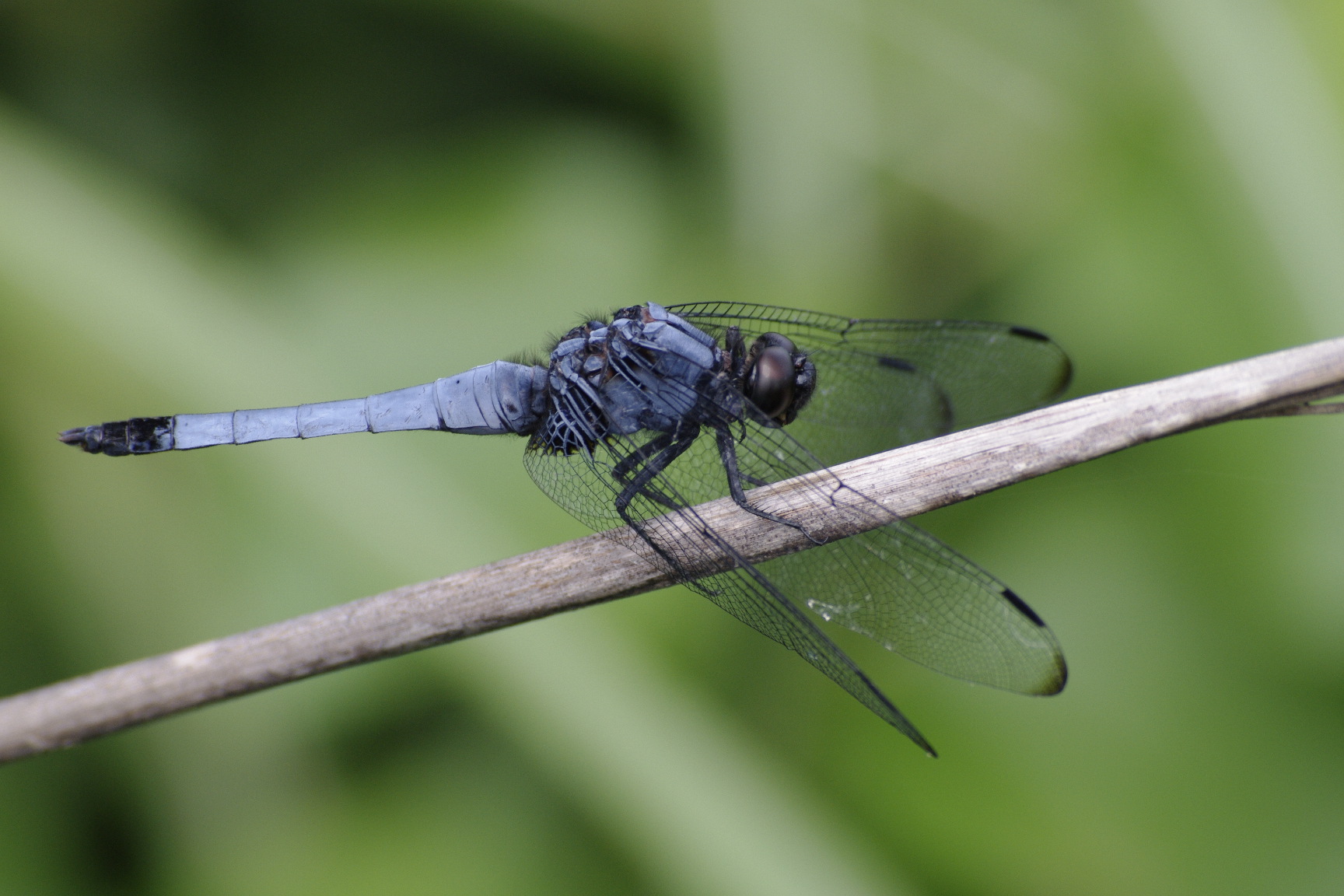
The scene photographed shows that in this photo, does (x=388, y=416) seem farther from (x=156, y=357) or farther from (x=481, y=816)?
(x=481, y=816)

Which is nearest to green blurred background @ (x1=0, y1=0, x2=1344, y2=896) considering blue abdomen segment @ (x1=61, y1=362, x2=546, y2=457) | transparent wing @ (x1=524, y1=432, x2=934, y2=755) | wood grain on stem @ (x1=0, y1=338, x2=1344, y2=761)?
blue abdomen segment @ (x1=61, y1=362, x2=546, y2=457)

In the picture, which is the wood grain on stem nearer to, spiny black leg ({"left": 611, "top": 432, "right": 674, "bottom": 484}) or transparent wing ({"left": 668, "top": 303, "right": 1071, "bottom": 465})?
spiny black leg ({"left": 611, "top": 432, "right": 674, "bottom": 484})

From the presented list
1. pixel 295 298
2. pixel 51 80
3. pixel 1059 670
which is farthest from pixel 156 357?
pixel 1059 670

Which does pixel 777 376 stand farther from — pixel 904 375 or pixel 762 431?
pixel 904 375

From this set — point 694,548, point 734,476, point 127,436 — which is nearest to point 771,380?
point 734,476

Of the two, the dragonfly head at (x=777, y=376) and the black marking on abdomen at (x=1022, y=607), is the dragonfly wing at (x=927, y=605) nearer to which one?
the black marking on abdomen at (x=1022, y=607)
